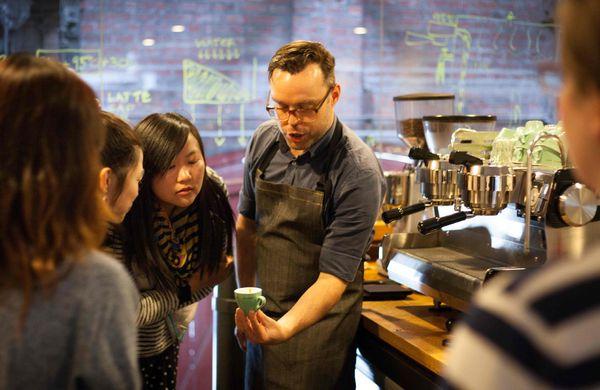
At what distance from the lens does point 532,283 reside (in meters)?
0.66

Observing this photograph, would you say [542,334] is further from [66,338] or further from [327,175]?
[327,175]

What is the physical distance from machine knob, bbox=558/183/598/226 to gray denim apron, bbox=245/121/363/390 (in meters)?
0.60

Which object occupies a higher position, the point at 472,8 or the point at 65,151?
the point at 472,8

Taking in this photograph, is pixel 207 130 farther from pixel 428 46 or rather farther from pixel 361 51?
pixel 428 46

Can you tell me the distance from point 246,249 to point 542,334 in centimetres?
182

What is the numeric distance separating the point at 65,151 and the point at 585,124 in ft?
2.07

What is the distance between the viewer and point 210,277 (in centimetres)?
218

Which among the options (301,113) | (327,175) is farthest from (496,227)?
(301,113)

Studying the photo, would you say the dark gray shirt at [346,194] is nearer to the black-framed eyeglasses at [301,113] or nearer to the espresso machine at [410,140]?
the black-framed eyeglasses at [301,113]

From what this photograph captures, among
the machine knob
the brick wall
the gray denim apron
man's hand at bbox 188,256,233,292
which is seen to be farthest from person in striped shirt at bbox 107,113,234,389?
the brick wall

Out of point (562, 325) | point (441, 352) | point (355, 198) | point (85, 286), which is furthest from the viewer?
point (355, 198)

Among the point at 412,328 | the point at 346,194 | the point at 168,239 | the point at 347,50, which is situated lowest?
the point at 412,328

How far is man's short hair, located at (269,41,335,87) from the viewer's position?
82.9 inches

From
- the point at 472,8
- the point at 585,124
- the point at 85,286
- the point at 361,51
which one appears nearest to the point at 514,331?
the point at 585,124
